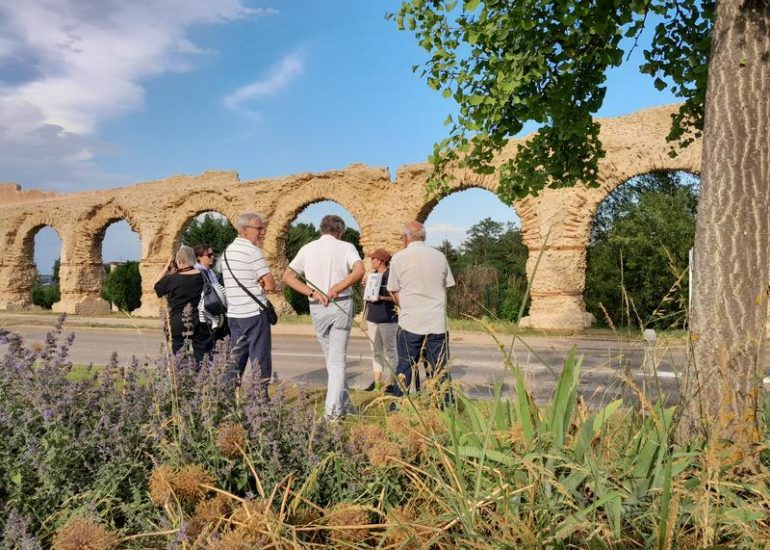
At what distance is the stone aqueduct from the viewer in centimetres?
1457

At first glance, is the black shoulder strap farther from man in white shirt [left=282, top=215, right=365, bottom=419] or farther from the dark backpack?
the dark backpack

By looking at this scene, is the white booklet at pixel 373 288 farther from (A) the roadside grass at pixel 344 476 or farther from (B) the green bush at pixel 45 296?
(B) the green bush at pixel 45 296

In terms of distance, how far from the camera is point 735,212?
293 centimetres

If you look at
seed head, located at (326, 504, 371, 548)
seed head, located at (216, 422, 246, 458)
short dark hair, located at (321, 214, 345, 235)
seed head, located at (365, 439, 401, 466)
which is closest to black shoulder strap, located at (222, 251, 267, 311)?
short dark hair, located at (321, 214, 345, 235)

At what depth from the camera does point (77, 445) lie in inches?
88.6

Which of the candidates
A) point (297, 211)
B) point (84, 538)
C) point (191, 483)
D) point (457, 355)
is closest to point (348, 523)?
point (191, 483)

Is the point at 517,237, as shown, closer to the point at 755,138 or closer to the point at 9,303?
the point at 9,303

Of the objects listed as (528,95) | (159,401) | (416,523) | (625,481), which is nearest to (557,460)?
(625,481)

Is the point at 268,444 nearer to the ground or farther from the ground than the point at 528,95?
nearer to the ground

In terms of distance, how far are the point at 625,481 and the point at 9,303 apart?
3208 cm

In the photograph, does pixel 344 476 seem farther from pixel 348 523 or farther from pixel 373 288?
pixel 373 288

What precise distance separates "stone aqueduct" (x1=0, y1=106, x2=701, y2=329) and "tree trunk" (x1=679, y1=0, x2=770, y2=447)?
147 inches

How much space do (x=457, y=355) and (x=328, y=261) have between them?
5801 millimetres

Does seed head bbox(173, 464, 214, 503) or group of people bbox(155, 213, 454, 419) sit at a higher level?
group of people bbox(155, 213, 454, 419)
